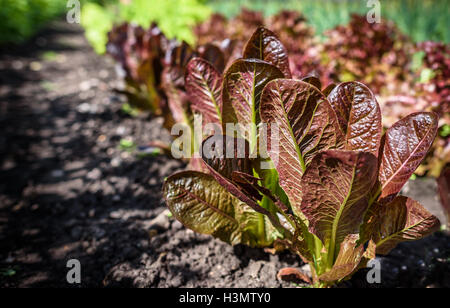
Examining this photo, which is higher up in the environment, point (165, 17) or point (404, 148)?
point (165, 17)

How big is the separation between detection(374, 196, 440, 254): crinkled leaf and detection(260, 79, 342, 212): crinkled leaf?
0.32 m

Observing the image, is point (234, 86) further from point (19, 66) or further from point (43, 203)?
point (19, 66)

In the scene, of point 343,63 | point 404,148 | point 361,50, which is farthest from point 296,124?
point 361,50

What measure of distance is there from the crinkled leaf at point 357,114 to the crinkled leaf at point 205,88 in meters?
0.47

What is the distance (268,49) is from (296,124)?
376 millimetres

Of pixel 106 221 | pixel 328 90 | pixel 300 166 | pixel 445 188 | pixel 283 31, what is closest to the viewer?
pixel 300 166

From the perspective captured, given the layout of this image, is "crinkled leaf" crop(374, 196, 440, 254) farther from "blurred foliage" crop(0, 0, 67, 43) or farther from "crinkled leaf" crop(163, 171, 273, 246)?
"blurred foliage" crop(0, 0, 67, 43)

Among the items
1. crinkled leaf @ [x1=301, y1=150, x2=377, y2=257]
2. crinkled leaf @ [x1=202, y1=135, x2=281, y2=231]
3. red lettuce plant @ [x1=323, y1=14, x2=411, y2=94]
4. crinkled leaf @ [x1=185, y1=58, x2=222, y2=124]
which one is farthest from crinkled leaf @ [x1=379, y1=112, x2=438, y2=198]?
red lettuce plant @ [x1=323, y1=14, x2=411, y2=94]

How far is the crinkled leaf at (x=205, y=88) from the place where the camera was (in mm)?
1311

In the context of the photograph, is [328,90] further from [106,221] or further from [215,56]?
[106,221]

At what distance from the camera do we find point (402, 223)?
3.73 feet

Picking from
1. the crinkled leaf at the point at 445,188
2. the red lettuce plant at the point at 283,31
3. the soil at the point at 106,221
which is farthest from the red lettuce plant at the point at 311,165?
the red lettuce plant at the point at 283,31

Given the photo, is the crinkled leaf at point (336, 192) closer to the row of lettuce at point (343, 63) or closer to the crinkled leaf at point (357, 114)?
the crinkled leaf at point (357, 114)

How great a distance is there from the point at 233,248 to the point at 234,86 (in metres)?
0.82
